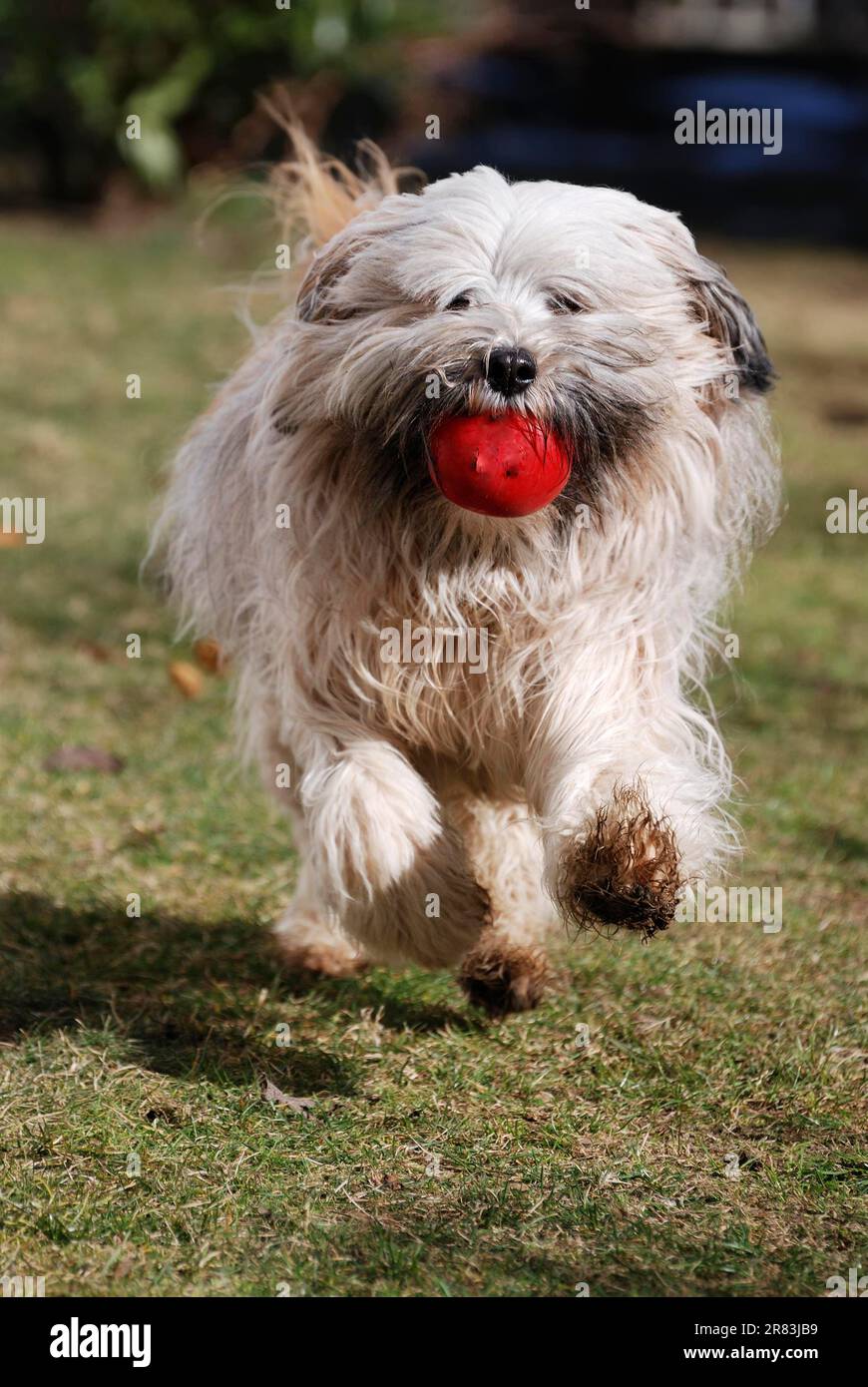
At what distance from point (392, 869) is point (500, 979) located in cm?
69

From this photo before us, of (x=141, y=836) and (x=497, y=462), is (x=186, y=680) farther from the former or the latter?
(x=497, y=462)

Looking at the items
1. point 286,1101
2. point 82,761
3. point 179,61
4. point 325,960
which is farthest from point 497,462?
point 179,61

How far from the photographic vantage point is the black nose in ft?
9.60

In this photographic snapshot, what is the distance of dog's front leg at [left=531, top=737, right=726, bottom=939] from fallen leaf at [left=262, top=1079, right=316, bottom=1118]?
64 cm

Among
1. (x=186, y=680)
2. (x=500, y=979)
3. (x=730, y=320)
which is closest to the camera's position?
(x=730, y=320)

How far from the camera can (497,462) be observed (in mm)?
2951

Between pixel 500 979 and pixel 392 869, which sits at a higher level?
pixel 392 869

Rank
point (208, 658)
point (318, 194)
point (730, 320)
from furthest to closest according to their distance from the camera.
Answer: point (208, 658) → point (318, 194) → point (730, 320)

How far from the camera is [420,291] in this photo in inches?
120

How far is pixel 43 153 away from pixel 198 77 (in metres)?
1.71

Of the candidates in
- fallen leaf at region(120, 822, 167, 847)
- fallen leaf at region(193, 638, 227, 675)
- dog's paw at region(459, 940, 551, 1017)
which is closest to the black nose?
dog's paw at region(459, 940, 551, 1017)

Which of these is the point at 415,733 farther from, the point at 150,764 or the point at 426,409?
the point at 150,764
